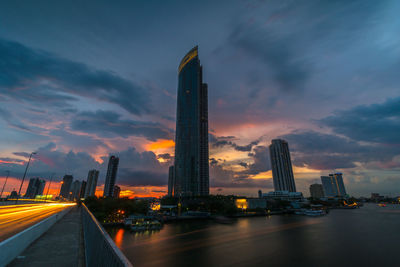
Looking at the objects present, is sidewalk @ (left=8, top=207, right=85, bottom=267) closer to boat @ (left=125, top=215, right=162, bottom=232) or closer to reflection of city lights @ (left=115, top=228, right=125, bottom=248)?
reflection of city lights @ (left=115, top=228, right=125, bottom=248)

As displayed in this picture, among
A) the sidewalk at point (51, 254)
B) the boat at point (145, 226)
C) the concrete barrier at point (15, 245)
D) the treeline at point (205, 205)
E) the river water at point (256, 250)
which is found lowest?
the river water at point (256, 250)

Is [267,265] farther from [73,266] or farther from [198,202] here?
[198,202]

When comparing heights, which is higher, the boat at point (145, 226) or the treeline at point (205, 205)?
the treeline at point (205, 205)

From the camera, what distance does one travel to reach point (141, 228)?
77.6 m

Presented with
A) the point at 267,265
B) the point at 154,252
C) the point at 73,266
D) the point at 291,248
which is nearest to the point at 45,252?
→ the point at 73,266

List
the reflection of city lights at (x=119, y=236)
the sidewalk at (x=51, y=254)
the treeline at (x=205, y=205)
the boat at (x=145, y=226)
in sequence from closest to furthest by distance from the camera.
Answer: the sidewalk at (x=51, y=254) < the reflection of city lights at (x=119, y=236) < the boat at (x=145, y=226) < the treeline at (x=205, y=205)

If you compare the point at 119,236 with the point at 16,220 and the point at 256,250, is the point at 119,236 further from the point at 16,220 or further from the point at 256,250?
the point at 16,220

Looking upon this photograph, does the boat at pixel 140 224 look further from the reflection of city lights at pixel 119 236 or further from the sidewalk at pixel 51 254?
the sidewalk at pixel 51 254

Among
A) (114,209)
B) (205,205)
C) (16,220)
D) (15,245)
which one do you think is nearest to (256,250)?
(16,220)

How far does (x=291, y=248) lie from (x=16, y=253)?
68856 millimetres

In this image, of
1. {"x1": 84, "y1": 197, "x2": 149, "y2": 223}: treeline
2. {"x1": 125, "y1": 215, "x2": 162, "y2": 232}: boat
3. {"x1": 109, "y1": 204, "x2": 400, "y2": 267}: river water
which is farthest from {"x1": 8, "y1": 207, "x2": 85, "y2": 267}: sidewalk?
{"x1": 84, "y1": 197, "x2": 149, "y2": 223}: treeline

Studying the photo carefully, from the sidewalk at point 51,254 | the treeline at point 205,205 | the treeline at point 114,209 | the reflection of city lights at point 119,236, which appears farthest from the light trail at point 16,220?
the treeline at point 205,205

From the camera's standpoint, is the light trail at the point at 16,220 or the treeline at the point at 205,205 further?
the treeline at the point at 205,205

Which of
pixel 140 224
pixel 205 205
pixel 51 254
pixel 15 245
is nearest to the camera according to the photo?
pixel 15 245
